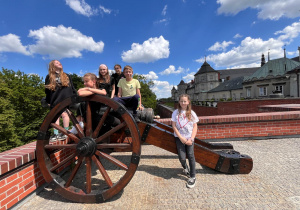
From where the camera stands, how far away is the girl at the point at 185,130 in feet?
7.10

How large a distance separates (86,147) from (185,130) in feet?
4.23

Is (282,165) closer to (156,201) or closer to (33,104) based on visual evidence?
(156,201)

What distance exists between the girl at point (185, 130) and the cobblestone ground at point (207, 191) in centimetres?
30

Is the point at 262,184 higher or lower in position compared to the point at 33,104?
lower

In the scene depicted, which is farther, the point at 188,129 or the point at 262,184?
the point at 188,129

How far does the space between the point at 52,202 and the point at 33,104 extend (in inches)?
858

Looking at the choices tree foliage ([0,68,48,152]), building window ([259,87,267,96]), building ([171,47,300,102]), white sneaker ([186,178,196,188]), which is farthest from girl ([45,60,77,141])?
building window ([259,87,267,96])

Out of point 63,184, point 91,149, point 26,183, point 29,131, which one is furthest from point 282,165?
point 29,131

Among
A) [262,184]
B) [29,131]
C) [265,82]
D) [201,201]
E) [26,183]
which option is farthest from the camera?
[265,82]

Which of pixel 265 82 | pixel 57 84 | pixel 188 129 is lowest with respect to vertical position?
→ pixel 188 129

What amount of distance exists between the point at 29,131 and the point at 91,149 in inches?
856

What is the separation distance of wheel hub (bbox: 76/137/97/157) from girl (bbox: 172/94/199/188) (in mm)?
1074

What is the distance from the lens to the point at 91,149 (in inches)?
73.8

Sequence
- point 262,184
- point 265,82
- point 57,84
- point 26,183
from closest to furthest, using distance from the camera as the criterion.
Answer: point 26,183 < point 262,184 < point 57,84 < point 265,82
